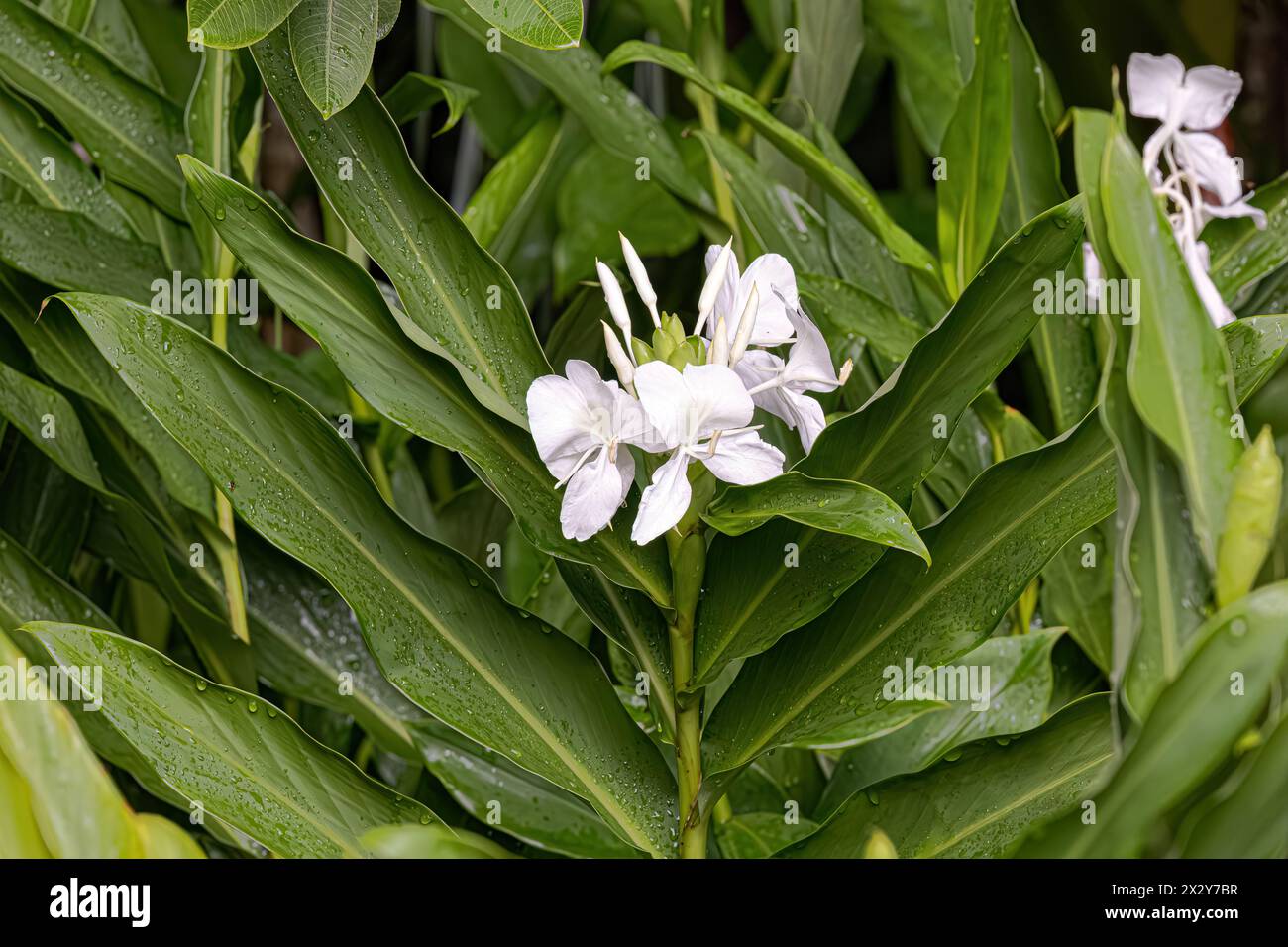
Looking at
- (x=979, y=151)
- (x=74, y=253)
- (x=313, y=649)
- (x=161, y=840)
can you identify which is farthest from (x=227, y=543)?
(x=979, y=151)

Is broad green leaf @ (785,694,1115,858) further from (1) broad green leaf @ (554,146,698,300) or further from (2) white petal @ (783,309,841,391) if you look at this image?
(1) broad green leaf @ (554,146,698,300)

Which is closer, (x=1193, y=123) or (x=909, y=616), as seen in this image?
(x=909, y=616)

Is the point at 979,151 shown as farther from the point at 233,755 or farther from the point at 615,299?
the point at 233,755

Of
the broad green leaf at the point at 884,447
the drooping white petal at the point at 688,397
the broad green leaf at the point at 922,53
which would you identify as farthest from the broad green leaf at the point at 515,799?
the broad green leaf at the point at 922,53

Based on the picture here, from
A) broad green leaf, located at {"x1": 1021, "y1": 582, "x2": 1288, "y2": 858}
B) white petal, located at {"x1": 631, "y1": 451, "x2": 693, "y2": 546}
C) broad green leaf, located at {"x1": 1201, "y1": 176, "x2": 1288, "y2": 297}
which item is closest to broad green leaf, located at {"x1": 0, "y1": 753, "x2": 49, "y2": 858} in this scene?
white petal, located at {"x1": 631, "y1": 451, "x2": 693, "y2": 546}
